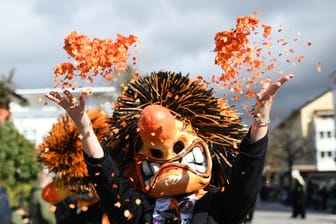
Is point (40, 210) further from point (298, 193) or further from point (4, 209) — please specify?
point (298, 193)

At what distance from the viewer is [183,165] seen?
3221 mm

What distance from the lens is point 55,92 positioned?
2965 millimetres

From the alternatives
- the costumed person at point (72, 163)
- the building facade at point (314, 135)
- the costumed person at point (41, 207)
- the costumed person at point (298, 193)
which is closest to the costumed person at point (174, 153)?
the costumed person at point (72, 163)

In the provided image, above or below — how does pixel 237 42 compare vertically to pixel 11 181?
above

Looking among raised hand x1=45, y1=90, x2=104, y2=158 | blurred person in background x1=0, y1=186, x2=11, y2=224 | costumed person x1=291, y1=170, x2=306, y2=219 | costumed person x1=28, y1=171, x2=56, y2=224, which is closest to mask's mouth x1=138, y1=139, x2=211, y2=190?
raised hand x1=45, y1=90, x2=104, y2=158

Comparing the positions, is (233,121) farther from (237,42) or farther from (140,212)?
(140,212)

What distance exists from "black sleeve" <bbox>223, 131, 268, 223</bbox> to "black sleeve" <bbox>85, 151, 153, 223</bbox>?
1.46 feet

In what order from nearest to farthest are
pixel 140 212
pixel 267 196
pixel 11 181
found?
pixel 140 212 → pixel 11 181 → pixel 267 196

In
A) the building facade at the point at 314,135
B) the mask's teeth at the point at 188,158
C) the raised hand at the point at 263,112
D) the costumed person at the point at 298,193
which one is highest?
the building facade at the point at 314,135

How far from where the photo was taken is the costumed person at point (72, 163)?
4844 millimetres

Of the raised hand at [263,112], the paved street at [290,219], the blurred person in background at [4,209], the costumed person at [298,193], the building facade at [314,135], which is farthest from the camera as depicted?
Answer: the building facade at [314,135]

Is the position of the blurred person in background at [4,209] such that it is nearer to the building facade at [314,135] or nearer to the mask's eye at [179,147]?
the mask's eye at [179,147]

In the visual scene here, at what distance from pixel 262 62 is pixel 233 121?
54 cm

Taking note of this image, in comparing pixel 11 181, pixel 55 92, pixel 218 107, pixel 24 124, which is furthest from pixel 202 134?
pixel 24 124
